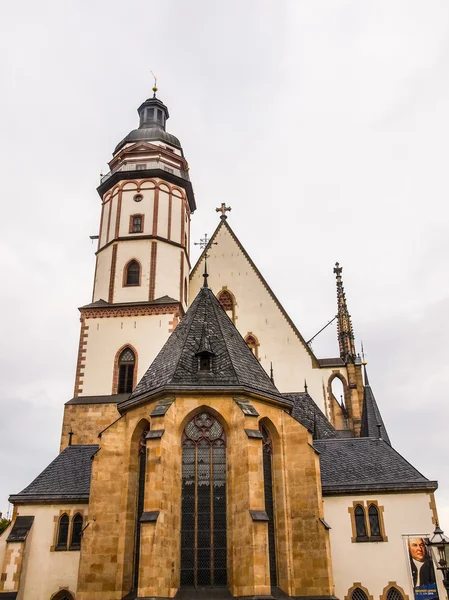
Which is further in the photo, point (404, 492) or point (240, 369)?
point (404, 492)

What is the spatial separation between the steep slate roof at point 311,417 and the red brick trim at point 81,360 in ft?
33.5

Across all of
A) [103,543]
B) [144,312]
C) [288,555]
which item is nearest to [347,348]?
[144,312]

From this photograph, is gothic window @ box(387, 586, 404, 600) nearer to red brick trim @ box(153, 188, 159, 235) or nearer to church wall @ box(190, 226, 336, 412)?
church wall @ box(190, 226, 336, 412)

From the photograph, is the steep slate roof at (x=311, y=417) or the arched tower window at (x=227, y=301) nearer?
the steep slate roof at (x=311, y=417)

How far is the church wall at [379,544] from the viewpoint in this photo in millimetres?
20984

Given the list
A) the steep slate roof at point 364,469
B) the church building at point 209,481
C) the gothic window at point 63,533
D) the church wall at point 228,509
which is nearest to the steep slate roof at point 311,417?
the church building at point 209,481

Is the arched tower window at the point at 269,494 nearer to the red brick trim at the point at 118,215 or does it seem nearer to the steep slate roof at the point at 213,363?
the steep slate roof at the point at 213,363

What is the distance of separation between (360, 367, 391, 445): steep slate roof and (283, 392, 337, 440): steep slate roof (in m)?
1.91

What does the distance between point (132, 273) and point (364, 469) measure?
16495 mm

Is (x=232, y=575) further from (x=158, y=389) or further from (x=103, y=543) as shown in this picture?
(x=158, y=389)

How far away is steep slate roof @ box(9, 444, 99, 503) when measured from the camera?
76.1 ft

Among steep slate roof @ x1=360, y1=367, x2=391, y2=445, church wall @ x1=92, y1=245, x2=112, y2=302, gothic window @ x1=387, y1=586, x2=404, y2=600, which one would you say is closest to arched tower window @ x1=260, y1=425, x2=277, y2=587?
gothic window @ x1=387, y1=586, x2=404, y2=600

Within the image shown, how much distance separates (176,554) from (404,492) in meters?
9.43

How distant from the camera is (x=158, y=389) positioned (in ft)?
61.8
